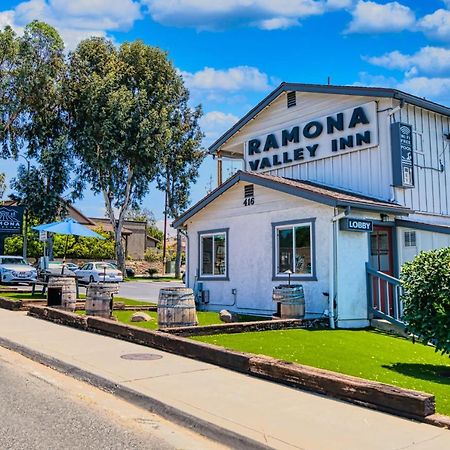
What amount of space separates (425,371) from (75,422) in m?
5.36

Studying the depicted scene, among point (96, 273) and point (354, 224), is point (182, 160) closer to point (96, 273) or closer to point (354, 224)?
point (96, 273)

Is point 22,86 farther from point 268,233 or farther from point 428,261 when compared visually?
point 428,261

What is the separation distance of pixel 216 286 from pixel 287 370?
1006cm

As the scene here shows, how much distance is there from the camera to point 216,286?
16984 millimetres

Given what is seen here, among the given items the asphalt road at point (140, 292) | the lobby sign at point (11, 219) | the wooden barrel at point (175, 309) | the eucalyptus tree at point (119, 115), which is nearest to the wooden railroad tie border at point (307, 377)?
the wooden barrel at point (175, 309)

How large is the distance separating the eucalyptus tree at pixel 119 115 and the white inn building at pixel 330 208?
1909 cm

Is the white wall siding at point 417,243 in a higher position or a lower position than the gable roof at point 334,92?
lower

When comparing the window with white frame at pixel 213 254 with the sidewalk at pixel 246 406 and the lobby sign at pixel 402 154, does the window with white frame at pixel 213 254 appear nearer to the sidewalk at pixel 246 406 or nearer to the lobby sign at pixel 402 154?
the lobby sign at pixel 402 154

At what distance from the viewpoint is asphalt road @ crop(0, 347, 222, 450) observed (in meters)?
4.98

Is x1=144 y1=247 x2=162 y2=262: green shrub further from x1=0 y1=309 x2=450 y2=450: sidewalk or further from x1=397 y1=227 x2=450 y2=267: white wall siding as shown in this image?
x1=0 y1=309 x2=450 y2=450: sidewalk

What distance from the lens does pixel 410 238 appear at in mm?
14766

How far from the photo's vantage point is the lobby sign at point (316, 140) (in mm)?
15961

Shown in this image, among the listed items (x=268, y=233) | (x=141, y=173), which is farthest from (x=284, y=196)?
(x=141, y=173)

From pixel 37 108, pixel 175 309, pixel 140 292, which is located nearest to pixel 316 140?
pixel 175 309
